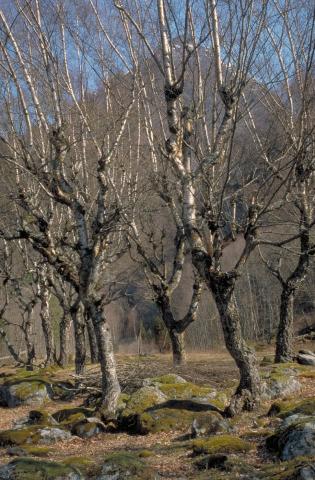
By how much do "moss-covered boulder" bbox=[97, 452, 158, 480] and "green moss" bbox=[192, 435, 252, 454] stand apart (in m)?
1.15

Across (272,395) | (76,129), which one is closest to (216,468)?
(272,395)

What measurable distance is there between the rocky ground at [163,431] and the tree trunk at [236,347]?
0.77 feet

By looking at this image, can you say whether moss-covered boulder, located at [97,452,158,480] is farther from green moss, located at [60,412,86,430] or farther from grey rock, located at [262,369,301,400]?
grey rock, located at [262,369,301,400]

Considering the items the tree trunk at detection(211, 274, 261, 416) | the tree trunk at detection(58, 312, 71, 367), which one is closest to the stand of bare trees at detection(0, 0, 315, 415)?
the tree trunk at detection(211, 274, 261, 416)

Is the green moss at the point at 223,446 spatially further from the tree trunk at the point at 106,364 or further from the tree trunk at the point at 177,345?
the tree trunk at the point at 177,345

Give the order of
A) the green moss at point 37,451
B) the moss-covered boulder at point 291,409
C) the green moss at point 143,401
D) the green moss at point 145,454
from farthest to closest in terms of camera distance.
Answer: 1. the green moss at point 143,401
2. the green moss at point 37,451
3. the moss-covered boulder at point 291,409
4. the green moss at point 145,454

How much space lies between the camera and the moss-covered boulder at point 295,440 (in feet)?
18.5

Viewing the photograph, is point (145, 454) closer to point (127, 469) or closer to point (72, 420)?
point (127, 469)

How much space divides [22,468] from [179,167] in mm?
5111

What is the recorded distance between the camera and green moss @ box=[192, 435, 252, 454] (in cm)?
646

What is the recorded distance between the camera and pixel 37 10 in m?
10.7

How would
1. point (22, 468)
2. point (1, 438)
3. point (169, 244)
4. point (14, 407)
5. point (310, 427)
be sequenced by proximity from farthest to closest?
point (169, 244)
point (14, 407)
point (1, 438)
point (310, 427)
point (22, 468)

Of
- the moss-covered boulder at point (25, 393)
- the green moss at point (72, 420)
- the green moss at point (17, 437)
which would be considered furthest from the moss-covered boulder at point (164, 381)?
the moss-covered boulder at point (25, 393)

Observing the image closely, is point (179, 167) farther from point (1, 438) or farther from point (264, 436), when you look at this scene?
point (1, 438)
